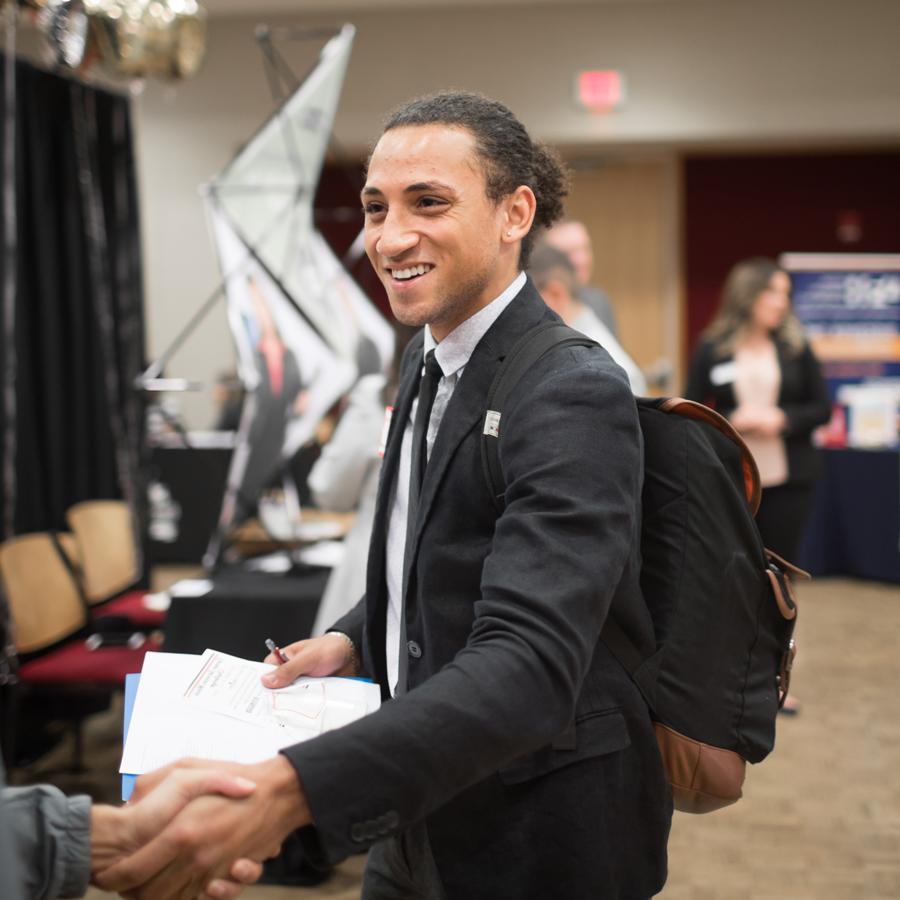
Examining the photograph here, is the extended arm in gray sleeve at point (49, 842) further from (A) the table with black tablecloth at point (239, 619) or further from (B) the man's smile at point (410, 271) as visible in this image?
(A) the table with black tablecloth at point (239, 619)

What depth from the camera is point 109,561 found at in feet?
13.9

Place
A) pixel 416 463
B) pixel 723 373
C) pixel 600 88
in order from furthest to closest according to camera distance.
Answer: pixel 600 88
pixel 723 373
pixel 416 463

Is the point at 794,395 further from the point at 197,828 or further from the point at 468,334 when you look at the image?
the point at 197,828

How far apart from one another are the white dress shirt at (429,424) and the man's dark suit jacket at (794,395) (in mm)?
2914

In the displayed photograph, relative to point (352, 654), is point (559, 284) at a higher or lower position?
higher

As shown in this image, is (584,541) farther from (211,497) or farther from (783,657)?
(211,497)

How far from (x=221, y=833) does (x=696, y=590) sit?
542mm

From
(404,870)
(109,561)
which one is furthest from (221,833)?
(109,561)

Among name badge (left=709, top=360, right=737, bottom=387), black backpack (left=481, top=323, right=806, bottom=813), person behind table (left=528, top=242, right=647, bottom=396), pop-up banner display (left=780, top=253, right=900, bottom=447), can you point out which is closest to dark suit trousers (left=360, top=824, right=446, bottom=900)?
black backpack (left=481, top=323, right=806, bottom=813)

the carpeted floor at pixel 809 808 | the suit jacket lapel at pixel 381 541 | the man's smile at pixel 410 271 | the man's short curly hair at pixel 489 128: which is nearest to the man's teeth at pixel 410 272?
the man's smile at pixel 410 271

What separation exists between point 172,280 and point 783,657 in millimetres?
7397

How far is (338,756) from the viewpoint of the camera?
97 centimetres

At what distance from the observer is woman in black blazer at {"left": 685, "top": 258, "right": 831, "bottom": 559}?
401cm

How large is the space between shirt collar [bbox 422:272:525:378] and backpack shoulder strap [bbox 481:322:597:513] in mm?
53
